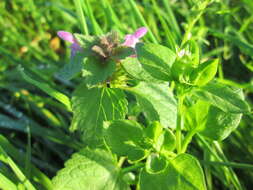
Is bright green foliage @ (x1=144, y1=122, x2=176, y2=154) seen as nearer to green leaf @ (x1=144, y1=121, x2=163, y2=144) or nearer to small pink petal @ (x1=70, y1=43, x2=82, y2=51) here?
green leaf @ (x1=144, y1=121, x2=163, y2=144)

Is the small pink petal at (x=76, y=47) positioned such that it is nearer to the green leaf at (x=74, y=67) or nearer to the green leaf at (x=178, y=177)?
the green leaf at (x=74, y=67)

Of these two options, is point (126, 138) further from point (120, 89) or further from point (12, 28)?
point (12, 28)

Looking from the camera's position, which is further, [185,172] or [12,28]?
[12,28]

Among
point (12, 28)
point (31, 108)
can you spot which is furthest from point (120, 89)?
point (12, 28)

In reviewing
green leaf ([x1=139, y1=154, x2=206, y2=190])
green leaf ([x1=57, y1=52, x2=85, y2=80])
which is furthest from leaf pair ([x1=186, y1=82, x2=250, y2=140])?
green leaf ([x1=57, y1=52, x2=85, y2=80])

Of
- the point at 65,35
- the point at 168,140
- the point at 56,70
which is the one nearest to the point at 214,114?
the point at 168,140
